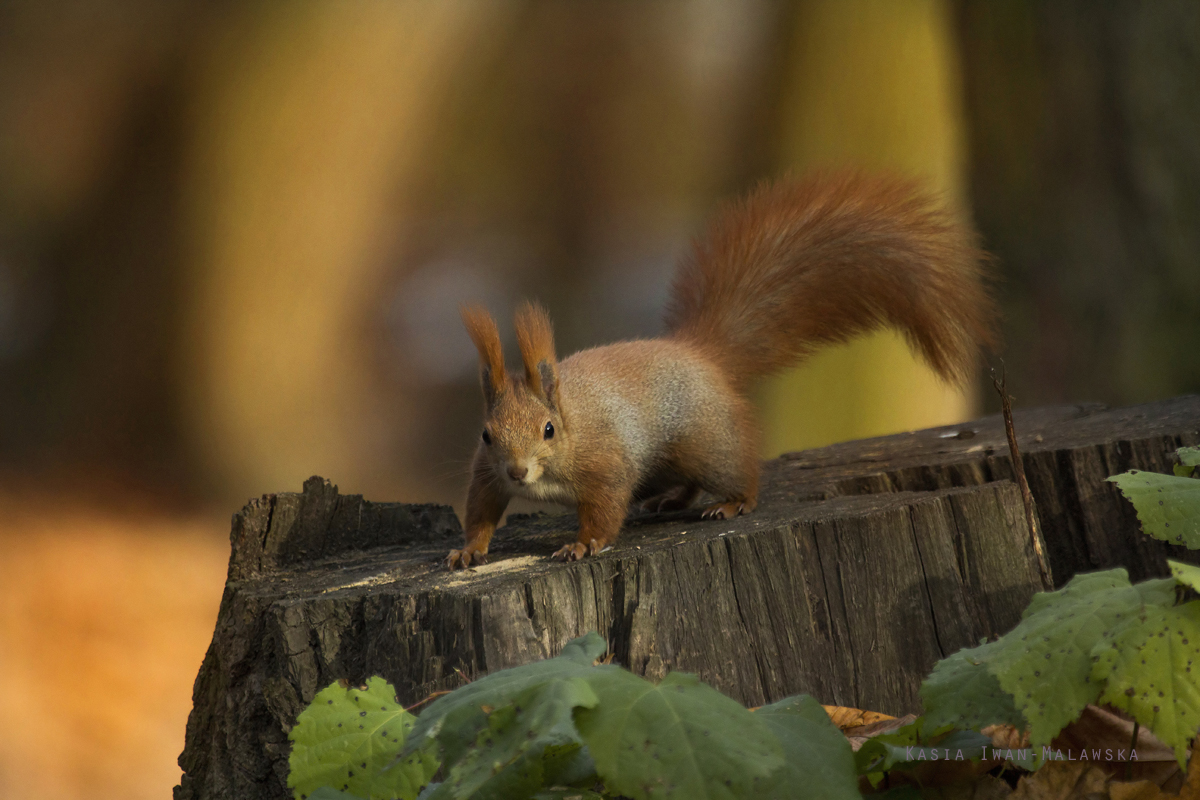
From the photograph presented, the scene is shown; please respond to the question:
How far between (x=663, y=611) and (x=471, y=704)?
1.81 ft

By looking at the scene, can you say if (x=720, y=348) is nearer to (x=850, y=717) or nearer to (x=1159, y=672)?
(x=850, y=717)

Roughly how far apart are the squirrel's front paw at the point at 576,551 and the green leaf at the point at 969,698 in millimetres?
569

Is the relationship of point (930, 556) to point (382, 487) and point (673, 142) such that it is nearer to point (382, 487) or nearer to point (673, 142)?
point (382, 487)

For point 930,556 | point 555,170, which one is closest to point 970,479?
point 930,556

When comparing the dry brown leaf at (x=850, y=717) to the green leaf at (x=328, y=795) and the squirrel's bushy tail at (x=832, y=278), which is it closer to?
the green leaf at (x=328, y=795)

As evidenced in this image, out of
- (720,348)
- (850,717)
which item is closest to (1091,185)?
(720,348)

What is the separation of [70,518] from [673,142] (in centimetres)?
209

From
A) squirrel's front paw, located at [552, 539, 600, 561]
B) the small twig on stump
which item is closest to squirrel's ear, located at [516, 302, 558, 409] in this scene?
squirrel's front paw, located at [552, 539, 600, 561]

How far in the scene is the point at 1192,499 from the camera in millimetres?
728

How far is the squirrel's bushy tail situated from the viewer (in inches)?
56.4

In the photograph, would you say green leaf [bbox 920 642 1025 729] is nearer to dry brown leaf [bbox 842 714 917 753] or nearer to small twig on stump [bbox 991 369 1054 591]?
dry brown leaf [bbox 842 714 917 753]

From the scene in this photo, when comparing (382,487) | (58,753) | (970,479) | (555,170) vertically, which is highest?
(555,170)

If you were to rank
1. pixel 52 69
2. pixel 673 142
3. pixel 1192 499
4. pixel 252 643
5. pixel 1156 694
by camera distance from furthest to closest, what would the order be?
1. pixel 673 142
2. pixel 52 69
3. pixel 252 643
4. pixel 1192 499
5. pixel 1156 694

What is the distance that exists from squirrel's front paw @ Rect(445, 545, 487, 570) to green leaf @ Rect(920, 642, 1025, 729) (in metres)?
0.69
